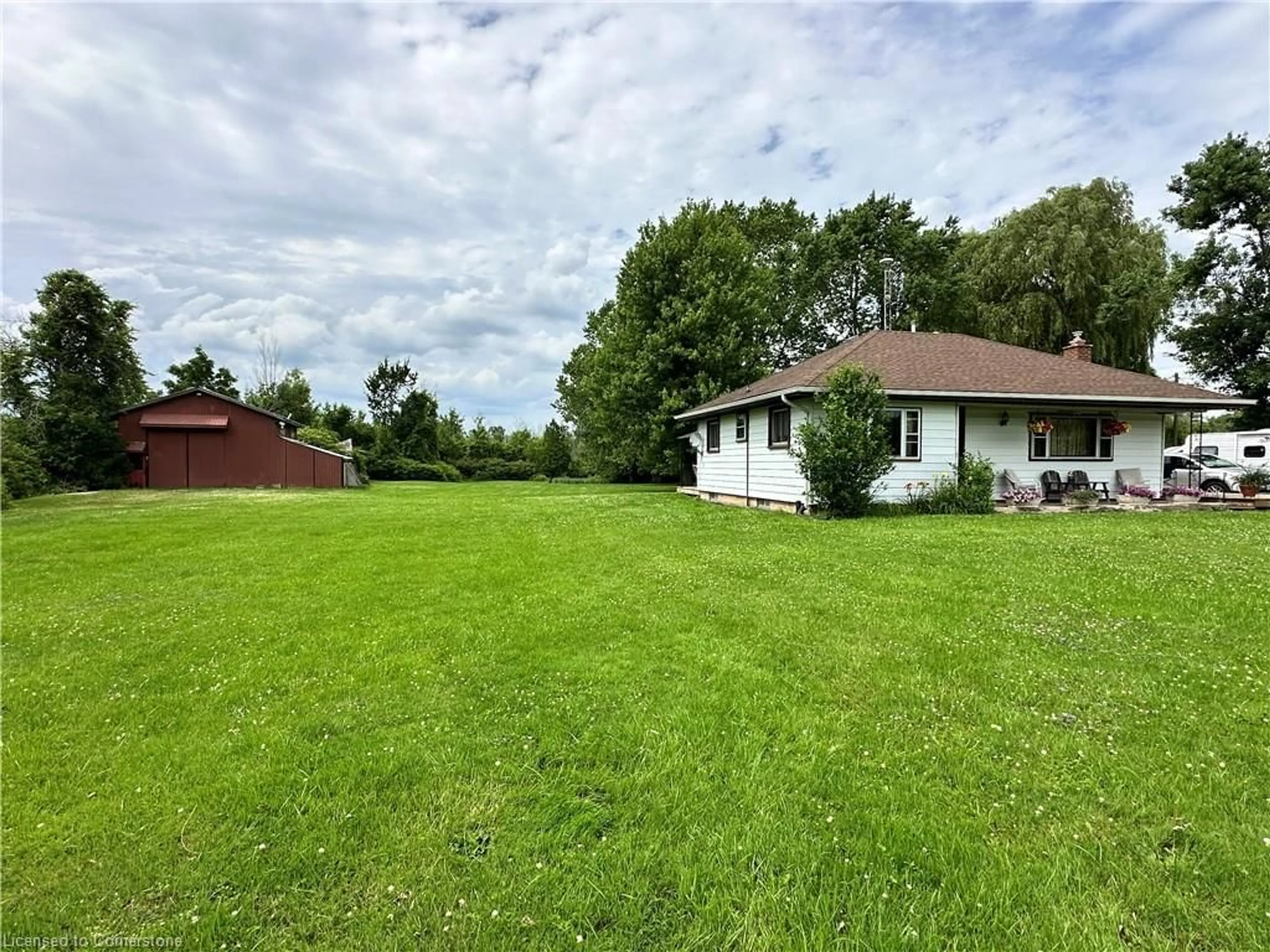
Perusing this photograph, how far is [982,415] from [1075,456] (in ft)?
8.70

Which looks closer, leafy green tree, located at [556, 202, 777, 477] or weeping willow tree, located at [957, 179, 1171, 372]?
leafy green tree, located at [556, 202, 777, 477]

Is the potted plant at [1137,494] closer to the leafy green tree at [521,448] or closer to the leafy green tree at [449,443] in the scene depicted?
the leafy green tree at [521,448]

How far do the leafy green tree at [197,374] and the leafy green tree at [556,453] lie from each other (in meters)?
18.5

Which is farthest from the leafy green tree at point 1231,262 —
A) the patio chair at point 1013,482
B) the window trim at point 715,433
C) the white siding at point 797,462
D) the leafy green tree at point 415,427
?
the leafy green tree at point 415,427

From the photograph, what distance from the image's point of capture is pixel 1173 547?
7867 mm

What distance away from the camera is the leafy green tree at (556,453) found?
37.5 m

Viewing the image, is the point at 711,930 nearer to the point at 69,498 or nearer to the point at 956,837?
the point at 956,837

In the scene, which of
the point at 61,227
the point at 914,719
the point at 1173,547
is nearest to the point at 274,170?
the point at 61,227

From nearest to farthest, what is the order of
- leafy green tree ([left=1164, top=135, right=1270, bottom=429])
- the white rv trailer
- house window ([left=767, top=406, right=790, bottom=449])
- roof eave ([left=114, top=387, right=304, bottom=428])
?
house window ([left=767, top=406, right=790, bottom=449])
leafy green tree ([left=1164, top=135, right=1270, bottom=429])
the white rv trailer
roof eave ([left=114, top=387, right=304, bottom=428])

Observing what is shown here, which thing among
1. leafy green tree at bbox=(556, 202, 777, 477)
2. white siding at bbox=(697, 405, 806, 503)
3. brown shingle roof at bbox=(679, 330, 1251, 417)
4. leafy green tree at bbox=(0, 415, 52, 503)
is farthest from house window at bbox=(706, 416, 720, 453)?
leafy green tree at bbox=(0, 415, 52, 503)

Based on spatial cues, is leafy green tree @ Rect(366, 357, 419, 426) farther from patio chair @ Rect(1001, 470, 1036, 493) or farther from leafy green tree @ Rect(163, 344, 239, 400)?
patio chair @ Rect(1001, 470, 1036, 493)

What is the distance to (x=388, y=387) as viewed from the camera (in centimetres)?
3859

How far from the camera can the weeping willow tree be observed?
2338 centimetres

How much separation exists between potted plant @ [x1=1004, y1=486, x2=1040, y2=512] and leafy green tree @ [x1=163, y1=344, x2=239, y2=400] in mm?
38662
